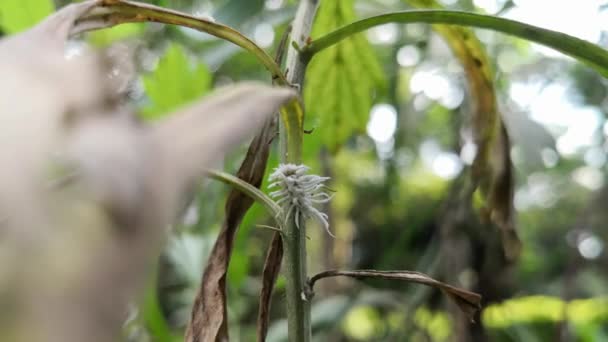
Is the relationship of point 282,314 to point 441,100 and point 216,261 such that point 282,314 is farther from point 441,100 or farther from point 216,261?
point 216,261

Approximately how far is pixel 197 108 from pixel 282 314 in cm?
165

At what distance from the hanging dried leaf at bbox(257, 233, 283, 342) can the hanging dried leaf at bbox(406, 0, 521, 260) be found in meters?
0.22

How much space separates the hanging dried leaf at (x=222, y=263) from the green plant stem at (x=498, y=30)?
68 mm

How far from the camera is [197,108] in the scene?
0.59 feet

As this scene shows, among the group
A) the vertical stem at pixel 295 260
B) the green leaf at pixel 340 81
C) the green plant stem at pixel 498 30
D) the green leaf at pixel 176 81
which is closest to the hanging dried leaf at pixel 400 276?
the vertical stem at pixel 295 260

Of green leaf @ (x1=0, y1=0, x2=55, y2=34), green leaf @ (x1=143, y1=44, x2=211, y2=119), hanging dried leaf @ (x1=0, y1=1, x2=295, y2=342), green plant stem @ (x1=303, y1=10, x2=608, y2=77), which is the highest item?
green leaf @ (x1=0, y1=0, x2=55, y2=34)

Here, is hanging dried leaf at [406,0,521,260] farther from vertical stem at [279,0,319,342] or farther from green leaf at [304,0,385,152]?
vertical stem at [279,0,319,342]

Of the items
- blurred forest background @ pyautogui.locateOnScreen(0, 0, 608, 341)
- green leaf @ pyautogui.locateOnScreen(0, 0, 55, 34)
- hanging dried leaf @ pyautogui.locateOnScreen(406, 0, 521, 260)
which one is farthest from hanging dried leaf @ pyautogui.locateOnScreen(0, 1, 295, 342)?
green leaf @ pyautogui.locateOnScreen(0, 0, 55, 34)

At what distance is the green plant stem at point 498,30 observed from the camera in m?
0.35

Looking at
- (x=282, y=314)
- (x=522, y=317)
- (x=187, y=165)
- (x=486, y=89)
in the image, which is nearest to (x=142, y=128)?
(x=187, y=165)

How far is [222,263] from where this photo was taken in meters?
0.36

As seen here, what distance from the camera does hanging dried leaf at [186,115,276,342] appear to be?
35 cm

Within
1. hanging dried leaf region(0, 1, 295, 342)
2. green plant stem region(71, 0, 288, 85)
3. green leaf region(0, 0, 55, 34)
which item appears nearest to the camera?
hanging dried leaf region(0, 1, 295, 342)

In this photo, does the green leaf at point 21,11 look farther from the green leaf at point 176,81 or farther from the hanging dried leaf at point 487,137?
the hanging dried leaf at point 487,137
